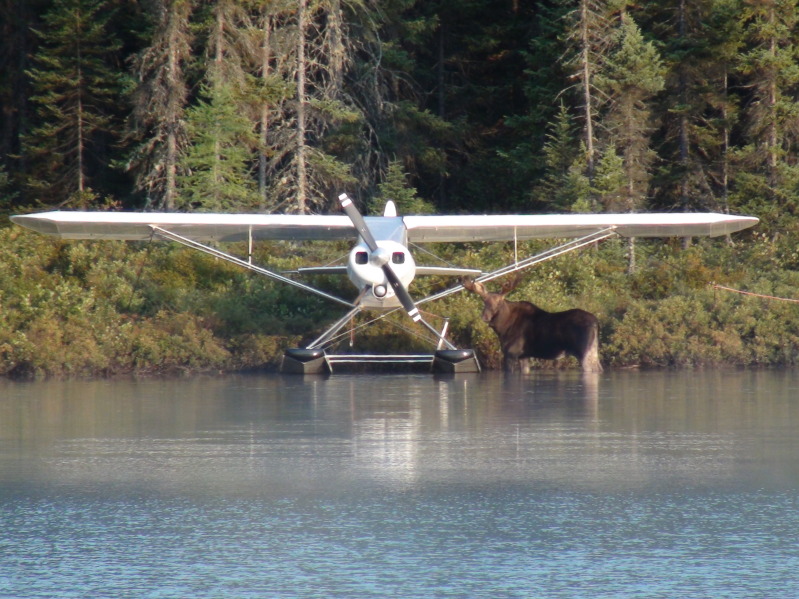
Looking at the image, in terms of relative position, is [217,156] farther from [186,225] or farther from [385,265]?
[385,265]

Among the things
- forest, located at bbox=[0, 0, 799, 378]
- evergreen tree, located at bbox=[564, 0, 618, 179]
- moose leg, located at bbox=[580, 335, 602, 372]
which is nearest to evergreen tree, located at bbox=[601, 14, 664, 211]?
forest, located at bbox=[0, 0, 799, 378]

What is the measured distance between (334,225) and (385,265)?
1.75 metres

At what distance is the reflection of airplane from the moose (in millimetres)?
724

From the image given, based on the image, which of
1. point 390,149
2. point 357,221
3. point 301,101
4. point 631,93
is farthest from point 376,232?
point 390,149

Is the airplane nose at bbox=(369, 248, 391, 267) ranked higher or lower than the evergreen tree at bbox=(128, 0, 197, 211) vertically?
lower

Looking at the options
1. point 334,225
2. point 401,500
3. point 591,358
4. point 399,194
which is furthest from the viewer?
point 399,194

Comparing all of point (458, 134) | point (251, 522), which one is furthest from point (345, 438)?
point (458, 134)

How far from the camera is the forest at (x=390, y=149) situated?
18.9 metres

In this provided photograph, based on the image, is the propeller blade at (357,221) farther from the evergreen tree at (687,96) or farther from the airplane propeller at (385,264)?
the evergreen tree at (687,96)

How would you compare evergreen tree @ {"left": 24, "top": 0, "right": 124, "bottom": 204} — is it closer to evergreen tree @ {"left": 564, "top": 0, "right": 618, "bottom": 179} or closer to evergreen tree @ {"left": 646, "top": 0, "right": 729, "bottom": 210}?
evergreen tree @ {"left": 564, "top": 0, "right": 618, "bottom": 179}

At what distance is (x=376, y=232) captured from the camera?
17.7m

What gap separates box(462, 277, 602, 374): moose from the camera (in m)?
16.9

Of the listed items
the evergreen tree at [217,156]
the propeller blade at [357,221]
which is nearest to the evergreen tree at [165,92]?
the evergreen tree at [217,156]

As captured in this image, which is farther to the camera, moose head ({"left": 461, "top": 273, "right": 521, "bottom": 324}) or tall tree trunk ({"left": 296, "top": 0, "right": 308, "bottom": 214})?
tall tree trunk ({"left": 296, "top": 0, "right": 308, "bottom": 214})
